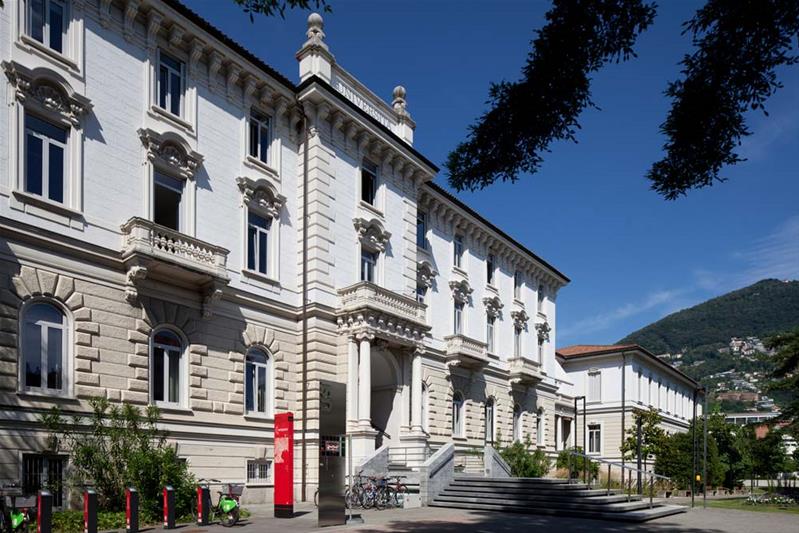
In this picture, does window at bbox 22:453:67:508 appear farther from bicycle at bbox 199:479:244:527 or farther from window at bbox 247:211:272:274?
window at bbox 247:211:272:274

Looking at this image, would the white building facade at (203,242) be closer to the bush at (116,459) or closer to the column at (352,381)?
the column at (352,381)

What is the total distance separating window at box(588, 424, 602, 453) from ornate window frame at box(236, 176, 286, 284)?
4293 centimetres

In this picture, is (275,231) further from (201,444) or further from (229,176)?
(201,444)

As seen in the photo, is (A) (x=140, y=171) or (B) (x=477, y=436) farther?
(B) (x=477, y=436)

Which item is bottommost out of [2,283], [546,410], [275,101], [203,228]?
[546,410]

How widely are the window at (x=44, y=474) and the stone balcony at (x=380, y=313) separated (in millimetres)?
11503

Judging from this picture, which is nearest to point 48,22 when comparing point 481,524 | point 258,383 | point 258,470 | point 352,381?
point 258,383

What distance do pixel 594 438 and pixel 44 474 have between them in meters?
51.4

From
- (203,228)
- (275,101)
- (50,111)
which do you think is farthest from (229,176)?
(50,111)

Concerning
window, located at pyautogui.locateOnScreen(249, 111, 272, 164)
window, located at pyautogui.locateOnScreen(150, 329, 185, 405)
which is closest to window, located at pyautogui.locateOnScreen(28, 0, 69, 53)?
window, located at pyautogui.locateOnScreen(249, 111, 272, 164)

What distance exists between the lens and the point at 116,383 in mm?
19391

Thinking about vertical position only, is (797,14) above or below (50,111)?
below

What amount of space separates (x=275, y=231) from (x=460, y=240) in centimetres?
1597

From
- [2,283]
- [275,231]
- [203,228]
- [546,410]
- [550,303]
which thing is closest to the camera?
[2,283]
